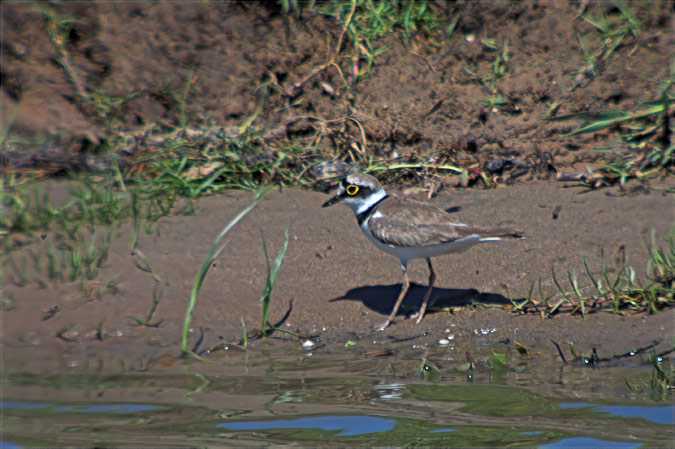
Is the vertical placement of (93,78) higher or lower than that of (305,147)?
higher

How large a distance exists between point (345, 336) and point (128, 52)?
4659 millimetres

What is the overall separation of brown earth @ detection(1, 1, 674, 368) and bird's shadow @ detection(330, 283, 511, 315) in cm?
2

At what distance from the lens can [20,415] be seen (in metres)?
3.89

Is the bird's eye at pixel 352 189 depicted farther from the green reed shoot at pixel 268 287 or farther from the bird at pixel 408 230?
the green reed shoot at pixel 268 287

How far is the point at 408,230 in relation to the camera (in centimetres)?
544

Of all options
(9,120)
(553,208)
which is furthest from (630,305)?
(9,120)

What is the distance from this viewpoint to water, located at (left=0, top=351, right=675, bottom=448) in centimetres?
334

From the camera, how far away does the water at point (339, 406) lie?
11.0ft

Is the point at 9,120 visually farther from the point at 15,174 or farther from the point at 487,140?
the point at 487,140

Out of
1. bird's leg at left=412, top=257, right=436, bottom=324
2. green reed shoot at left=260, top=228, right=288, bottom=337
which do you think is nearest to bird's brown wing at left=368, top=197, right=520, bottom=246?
bird's leg at left=412, top=257, right=436, bottom=324

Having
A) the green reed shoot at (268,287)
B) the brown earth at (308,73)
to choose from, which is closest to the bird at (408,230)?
the green reed shoot at (268,287)

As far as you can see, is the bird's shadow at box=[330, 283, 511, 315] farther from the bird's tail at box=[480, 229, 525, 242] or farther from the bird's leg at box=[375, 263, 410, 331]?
the bird's tail at box=[480, 229, 525, 242]

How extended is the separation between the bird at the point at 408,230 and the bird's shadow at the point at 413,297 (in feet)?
0.28

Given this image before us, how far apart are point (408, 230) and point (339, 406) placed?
1.92 meters
